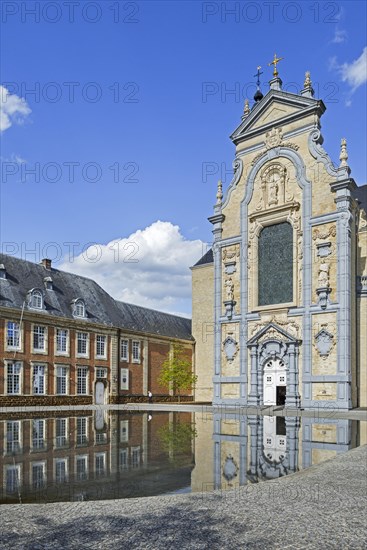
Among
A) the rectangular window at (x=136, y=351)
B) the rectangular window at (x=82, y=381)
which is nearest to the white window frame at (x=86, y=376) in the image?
the rectangular window at (x=82, y=381)

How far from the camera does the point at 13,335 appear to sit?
35938 millimetres

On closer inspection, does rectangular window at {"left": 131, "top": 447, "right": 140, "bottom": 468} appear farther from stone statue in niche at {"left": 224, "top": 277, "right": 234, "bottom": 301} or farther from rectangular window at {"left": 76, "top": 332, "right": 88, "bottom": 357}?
rectangular window at {"left": 76, "top": 332, "right": 88, "bottom": 357}

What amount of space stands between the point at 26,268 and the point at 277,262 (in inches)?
808

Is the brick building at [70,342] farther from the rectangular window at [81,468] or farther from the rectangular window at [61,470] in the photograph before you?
the rectangular window at [61,470]

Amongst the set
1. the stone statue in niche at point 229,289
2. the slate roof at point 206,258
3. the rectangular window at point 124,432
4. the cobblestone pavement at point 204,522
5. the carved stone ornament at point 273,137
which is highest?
the carved stone ornament at point 273,137

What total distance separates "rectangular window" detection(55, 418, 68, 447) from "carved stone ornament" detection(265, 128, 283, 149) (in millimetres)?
24214

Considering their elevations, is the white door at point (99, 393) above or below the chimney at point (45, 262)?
below

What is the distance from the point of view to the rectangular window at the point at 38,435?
1420 cm

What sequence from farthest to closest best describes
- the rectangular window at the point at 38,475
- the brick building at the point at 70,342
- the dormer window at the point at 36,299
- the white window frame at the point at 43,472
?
the dormer window at the point at 36,299 < the brick building at the point at 70,342 < the rectangular window at the point at 38,475 < the white window frame at the point at 43,472

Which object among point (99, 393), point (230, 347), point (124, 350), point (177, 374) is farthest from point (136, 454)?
point (124, 350)

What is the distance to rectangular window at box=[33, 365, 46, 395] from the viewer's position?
36.7m

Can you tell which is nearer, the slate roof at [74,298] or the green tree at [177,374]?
the slate roof at [74,298]

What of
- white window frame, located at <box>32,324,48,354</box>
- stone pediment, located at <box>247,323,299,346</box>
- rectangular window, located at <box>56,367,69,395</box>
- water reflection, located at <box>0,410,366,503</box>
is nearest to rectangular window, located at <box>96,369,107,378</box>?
rectangular window, located at <box>56,367,69,395</box>

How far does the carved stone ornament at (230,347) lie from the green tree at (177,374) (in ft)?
30.4
